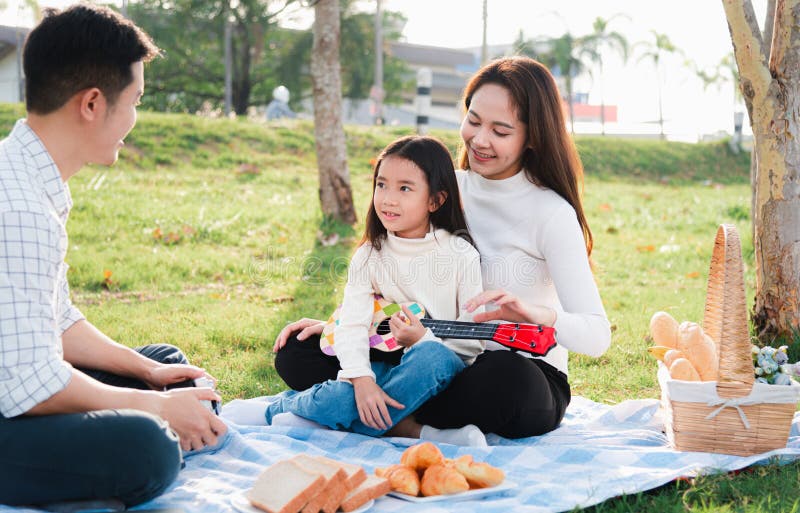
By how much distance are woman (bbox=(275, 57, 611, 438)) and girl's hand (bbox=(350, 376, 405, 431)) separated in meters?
0.21

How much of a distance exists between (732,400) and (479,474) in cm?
100

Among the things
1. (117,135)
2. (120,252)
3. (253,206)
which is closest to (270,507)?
(117,135)

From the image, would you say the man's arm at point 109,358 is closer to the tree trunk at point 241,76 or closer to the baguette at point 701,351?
the baguette at point 701,351

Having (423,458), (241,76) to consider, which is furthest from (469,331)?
(241,76)

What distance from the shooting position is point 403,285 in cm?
333

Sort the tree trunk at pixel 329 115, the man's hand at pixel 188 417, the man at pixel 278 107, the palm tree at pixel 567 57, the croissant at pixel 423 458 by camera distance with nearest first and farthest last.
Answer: the man's hand at pixel 188 417 → the croissant at pixel 423 458 → the tree trunk at pixel 329 115 → the man at pixel 278 107 → the palm tree at pixel 567 57

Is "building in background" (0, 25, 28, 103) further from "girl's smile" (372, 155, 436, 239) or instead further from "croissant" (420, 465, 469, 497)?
"croissant" (420, 465, 469, 497)

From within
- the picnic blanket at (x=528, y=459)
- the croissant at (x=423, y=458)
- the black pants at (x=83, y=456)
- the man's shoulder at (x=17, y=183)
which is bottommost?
the picnic blanket at (x=528, y=459)

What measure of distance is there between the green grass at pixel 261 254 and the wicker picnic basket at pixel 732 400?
137mm

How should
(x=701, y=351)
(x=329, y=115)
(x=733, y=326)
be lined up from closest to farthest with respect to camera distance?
(x=733, y=326)
(x=701, y=351)
(x=329, y=115)

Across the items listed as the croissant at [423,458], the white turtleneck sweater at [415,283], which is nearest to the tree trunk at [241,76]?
the white turtleneck sweater at [415,283]

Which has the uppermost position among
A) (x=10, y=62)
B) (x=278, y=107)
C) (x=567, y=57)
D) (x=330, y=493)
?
(x=567, y=57)

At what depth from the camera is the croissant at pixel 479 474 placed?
103 inches

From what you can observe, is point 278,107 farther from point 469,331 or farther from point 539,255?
point 469,331
